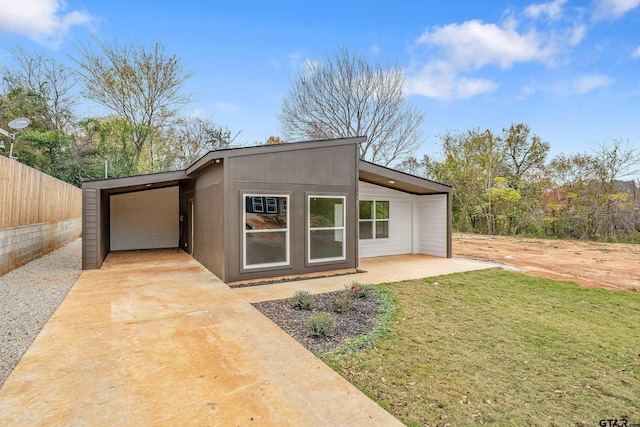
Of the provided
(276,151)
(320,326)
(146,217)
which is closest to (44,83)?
(146,217)

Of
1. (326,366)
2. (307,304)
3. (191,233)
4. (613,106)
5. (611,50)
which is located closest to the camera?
(326,366)

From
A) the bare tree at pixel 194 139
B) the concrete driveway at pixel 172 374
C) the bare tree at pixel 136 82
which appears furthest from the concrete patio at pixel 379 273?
the bare tree at pixel 194 139

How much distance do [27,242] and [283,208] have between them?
20.3 ft

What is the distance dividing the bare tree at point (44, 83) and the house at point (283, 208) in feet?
43.3

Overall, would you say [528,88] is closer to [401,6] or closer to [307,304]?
[401,6]

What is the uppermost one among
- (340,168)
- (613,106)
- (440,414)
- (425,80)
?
(425,80)

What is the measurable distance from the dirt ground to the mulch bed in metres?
4.70

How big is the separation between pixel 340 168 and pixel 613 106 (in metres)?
14.2

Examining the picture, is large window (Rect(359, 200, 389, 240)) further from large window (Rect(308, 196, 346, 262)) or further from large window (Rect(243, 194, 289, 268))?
large window (Rect(243, 194, 289, 268))

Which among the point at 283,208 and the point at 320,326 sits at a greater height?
the point at 283,208

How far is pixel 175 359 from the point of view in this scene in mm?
3074

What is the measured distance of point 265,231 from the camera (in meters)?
6.49

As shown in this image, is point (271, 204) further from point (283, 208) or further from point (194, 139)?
point (194, 139)

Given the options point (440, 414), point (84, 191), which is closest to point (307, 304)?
point (440, 414)
